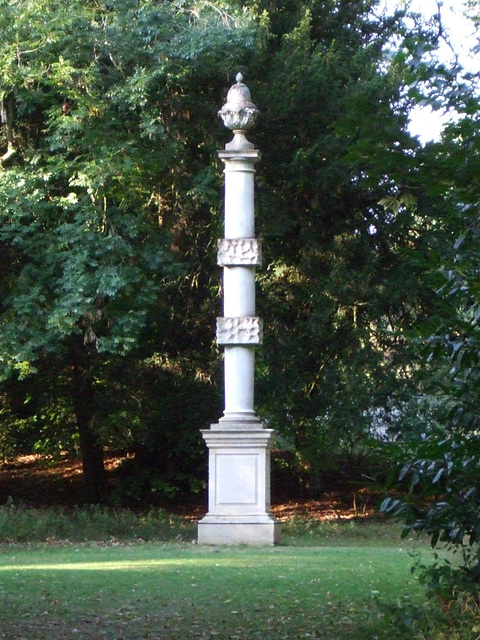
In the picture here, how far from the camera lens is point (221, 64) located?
66.7ft

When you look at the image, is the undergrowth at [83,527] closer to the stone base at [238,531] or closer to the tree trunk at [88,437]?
the stone base at [238,531]

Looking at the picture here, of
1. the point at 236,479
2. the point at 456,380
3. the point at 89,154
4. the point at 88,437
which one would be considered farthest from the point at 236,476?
the point at 456,380

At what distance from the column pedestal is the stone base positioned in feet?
0.05

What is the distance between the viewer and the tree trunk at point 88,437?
2330cm

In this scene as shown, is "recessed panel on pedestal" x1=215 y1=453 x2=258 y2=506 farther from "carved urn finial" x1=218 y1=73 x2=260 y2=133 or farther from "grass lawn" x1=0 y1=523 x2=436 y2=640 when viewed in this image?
"carved urn finial" x1=218 y1=73 x2=260 y2=133

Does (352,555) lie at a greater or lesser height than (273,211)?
lesser

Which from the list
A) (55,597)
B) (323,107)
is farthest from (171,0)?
(55,597)

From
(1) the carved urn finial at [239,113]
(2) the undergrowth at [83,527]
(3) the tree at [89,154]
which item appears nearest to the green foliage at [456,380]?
(1) the carved urn finial at [239,113]

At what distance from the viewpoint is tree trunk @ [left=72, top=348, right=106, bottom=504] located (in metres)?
23.3

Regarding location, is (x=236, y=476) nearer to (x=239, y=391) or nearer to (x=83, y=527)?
(x=239, y=391)

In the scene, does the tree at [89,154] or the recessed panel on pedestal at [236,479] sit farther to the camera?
the tree at [89,154]

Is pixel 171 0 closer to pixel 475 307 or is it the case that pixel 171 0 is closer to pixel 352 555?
pixel 352 555

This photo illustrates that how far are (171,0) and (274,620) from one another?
50.1 ft

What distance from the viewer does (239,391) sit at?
56.4ft
